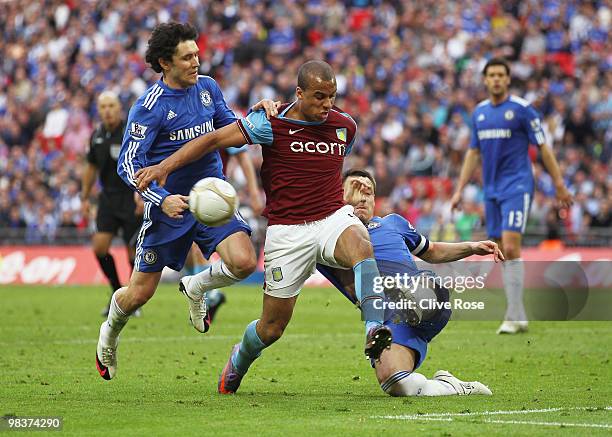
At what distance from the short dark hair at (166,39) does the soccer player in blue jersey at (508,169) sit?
5584 millimetres

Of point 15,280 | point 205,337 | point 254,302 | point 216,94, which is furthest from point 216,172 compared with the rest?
point 15,280

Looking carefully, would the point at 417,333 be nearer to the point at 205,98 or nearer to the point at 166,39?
the point at 205,98

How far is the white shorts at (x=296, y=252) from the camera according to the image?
8.07m

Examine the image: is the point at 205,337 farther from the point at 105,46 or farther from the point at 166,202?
the point at 105,46

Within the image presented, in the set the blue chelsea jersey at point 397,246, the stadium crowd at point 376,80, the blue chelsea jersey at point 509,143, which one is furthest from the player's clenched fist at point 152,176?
the stadium crowd at point 376,80

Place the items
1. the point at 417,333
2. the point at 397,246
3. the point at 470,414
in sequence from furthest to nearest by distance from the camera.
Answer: the point at 397,246
the point at 417,333
the point at 470,414

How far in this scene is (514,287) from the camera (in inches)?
530

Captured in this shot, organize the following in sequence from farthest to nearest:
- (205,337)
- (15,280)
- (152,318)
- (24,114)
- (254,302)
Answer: (24,114), (15,280), (254,302), (152,318), (205,337)

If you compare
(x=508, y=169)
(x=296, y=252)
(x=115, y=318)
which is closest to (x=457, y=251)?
(x=296, y=252)

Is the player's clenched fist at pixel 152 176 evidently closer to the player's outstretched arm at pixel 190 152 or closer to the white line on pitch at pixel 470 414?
the player's outstretched arm at pixel 190 152

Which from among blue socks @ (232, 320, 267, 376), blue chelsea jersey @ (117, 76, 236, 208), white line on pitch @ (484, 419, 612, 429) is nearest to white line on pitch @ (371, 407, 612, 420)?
white line on pitch @ (484, 419, 612, 429)

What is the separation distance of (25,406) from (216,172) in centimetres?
240

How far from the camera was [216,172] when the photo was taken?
29.3 feet

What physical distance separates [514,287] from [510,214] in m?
0.87
